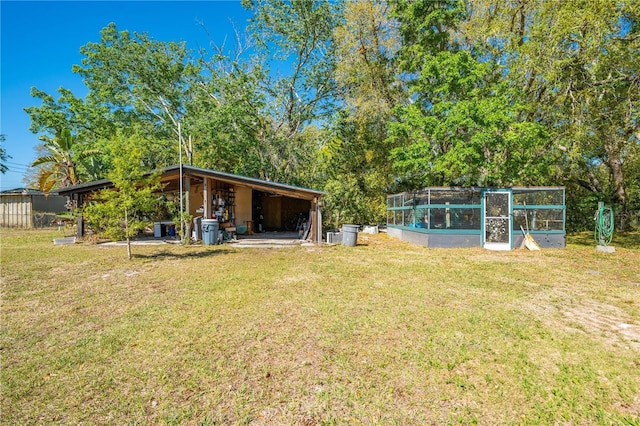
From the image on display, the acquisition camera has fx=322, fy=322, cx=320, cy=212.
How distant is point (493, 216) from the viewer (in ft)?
38.7

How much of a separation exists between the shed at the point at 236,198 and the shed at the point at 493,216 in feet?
14.6

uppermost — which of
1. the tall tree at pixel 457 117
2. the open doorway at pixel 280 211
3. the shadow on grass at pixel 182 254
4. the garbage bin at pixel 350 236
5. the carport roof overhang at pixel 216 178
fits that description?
the tall tree at pixel 457 117

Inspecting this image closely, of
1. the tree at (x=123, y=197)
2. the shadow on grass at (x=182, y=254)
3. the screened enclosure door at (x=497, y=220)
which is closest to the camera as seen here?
the tree at (x=123, y=197)

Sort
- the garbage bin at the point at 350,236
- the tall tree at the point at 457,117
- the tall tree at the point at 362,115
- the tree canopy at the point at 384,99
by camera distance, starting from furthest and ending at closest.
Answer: the tall tree at the point at 362,115 < the garbage bin at the point at 350,236 < the tall tree at the point at 457,117 < the tree canopy at the point at 384,99

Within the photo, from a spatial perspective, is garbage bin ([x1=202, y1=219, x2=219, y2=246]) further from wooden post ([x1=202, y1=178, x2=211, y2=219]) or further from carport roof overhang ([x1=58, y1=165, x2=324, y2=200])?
carport roof overhang ([x1=58, y1=165, x2=324, y2=200])

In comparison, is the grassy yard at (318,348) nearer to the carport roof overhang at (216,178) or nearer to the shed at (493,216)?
the shed at (493,216)

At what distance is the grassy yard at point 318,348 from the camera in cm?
259

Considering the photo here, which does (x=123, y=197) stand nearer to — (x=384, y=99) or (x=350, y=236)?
(x=350, y=236)

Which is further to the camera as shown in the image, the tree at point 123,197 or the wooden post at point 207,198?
the wooden post at point 207,198

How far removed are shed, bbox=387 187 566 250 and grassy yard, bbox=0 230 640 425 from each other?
4423 mm

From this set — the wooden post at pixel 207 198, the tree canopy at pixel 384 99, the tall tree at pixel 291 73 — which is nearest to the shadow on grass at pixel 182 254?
the wooden post at pixel 207 198

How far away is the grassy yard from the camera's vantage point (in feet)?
8.49

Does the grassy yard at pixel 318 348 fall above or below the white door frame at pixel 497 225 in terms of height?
below

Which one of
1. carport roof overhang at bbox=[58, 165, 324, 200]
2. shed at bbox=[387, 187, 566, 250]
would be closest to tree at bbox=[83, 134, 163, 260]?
carport roof overhang at bbox=[58, 165, 324, 200]
